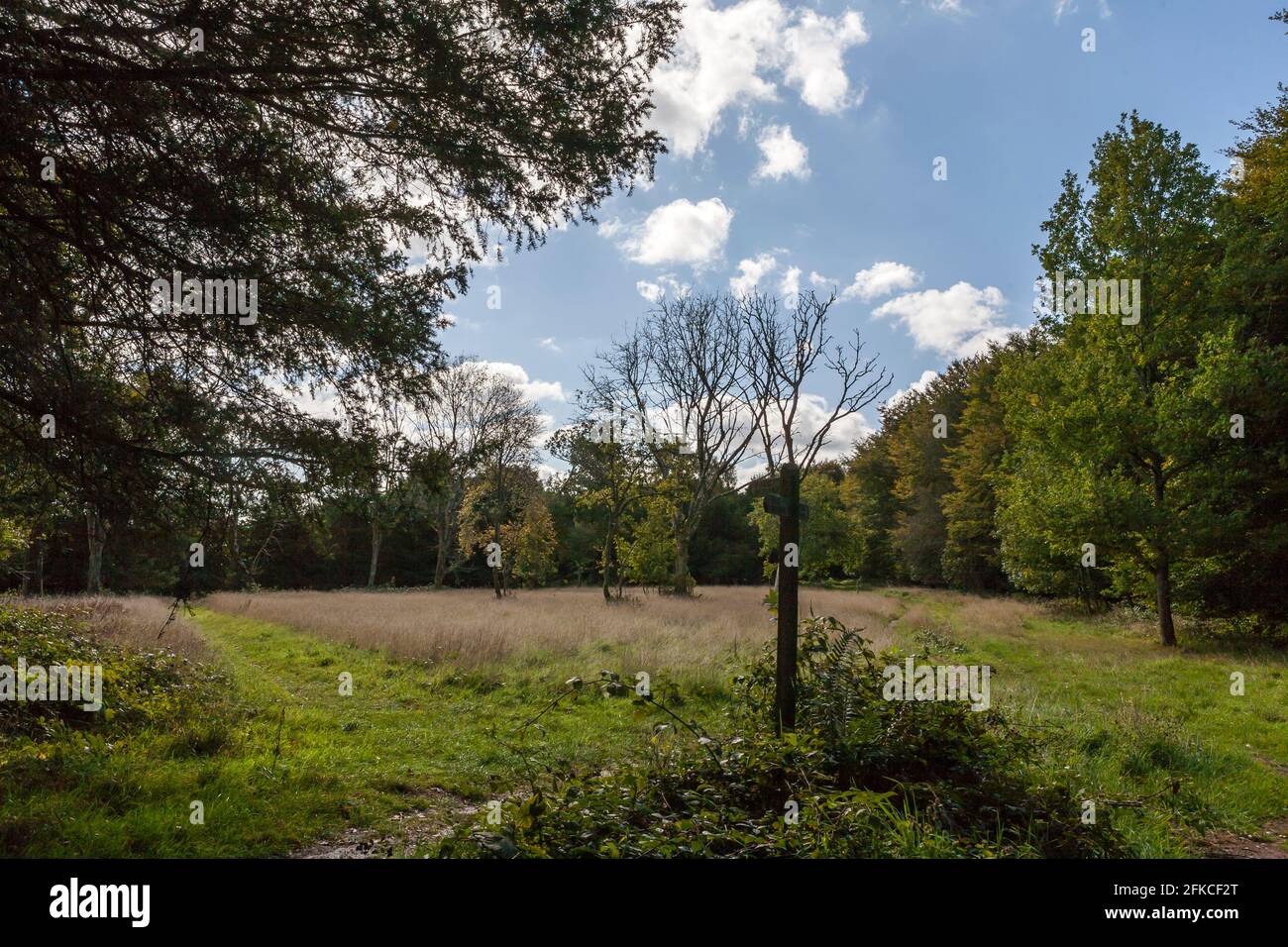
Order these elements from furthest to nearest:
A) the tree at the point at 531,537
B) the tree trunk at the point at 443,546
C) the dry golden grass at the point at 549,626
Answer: the tree trunk at the point at 443,546 → the tree at the point at 531,537 → the dry golden grass at the point at 549,626

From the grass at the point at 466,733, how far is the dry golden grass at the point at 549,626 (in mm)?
107

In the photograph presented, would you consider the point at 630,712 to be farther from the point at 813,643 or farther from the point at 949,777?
the point at 949,777

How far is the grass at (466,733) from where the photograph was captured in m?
4.57

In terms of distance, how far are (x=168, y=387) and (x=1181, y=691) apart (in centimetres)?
1427

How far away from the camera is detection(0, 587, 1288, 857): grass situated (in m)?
4.57

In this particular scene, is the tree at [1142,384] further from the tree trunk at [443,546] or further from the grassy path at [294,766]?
the tree trunk at [443,546]

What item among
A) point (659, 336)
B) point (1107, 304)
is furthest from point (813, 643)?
point (659, 336)

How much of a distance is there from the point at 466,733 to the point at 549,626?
7833 millimetres

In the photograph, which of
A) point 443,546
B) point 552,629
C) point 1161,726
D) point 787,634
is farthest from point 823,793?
point 443,546

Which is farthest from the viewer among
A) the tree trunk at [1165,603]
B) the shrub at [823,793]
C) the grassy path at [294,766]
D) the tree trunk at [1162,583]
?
the tree trunk at [1165,603]

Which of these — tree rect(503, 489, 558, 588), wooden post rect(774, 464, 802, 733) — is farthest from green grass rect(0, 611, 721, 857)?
tree rect(503, 489, 558, 588)

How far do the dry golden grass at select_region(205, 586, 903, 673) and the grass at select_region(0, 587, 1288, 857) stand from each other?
0.35 ft

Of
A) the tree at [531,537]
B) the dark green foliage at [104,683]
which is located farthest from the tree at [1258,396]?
the tree at [531,537]

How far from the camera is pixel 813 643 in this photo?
5953mm
